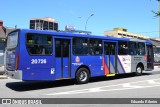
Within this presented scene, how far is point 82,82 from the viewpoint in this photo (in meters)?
15.2

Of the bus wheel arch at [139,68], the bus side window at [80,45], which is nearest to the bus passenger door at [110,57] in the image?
the bus side window at [80,45]

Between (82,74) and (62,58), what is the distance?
5.86 feet

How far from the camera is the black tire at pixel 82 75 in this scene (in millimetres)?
14977

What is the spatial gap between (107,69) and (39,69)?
5.27 metres

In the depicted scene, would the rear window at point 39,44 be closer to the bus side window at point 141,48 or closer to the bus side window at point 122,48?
the bus side window at point 122,48

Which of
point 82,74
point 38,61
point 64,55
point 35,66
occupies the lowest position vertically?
point 82,74

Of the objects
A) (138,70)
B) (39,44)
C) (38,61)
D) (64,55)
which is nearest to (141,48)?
(138,70)

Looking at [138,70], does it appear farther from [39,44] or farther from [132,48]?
[39,44]

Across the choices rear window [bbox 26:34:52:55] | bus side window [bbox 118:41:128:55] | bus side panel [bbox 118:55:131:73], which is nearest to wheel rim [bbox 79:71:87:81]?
rear window [bbox 26:34:52:55]

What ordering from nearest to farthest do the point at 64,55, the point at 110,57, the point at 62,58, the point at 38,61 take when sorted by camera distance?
1. the point at 38,61
2. the point at 62,58
3. the point at 64,55
4. the point at 110,57

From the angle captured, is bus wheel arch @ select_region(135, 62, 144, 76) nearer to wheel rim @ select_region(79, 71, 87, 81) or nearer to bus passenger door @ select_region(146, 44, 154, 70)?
bus passenger door @ select_region(146, 44, 154, 70)

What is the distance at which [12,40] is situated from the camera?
1341 centimetres

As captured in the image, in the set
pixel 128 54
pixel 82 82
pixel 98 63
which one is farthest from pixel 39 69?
pixel 128 54

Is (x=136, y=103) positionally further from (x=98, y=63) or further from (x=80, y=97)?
(x=98, y=63)
